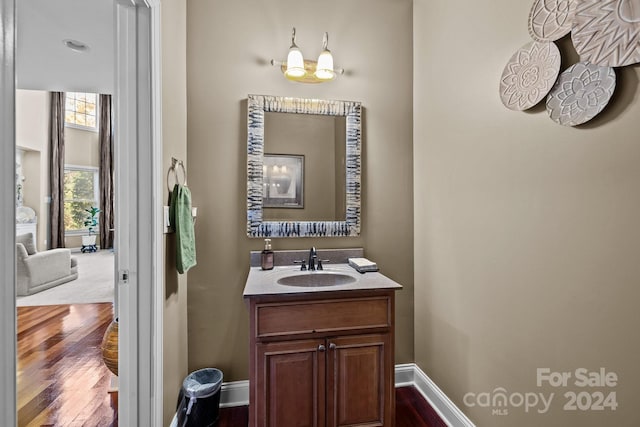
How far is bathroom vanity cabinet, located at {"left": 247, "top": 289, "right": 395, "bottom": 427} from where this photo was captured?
4.82 ft

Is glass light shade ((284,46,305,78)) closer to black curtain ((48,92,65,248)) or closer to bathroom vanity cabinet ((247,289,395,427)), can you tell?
bathroom vanity cabinet ((247,289,395,427))

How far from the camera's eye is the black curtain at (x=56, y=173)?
263 inches

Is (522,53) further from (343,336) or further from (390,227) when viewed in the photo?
(343,336)

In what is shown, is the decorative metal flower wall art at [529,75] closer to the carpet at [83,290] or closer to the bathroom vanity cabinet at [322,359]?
the bathroom vanity cabinet at [322,359]

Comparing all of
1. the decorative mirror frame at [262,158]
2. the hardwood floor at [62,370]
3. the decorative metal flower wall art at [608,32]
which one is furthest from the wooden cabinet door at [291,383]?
the decorative metal flower wall art at [608,32]

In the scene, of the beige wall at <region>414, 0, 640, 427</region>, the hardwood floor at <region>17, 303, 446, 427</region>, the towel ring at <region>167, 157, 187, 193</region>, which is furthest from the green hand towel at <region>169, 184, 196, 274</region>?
the beige wall at <region>414, 0, 640, 427</region>

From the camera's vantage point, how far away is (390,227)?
2.22m

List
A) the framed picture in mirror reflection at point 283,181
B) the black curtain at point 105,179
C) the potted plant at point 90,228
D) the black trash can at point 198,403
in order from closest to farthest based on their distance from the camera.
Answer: the black trash can at point 198,403, the framed picture in mirror reflection at point 283,181, the potted plant at point 90,228, the black curtain at point 105,179

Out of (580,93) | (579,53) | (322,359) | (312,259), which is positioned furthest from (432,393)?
(579,53)

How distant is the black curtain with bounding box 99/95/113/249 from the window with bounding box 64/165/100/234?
19cm

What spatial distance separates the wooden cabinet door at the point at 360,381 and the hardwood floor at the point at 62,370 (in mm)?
1429

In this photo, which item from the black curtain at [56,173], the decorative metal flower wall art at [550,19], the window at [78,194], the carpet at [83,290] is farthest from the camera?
the window at [78,194]

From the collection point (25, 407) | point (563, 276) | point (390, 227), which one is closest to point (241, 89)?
point (390, 227)

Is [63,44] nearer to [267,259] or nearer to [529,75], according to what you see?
[267,259]
